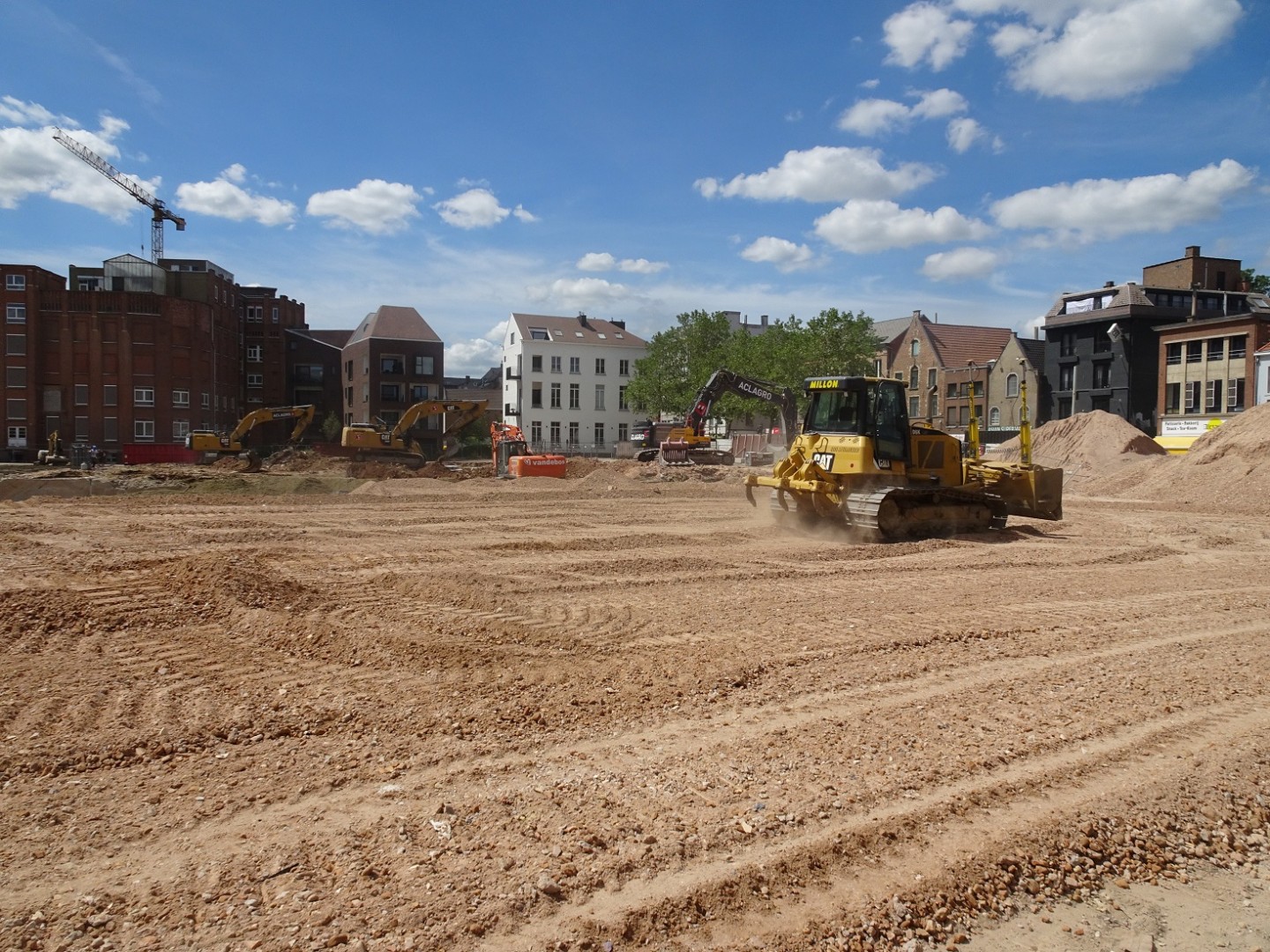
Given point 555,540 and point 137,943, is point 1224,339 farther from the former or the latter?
point 137,943

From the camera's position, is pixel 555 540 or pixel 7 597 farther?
pixel 555 540

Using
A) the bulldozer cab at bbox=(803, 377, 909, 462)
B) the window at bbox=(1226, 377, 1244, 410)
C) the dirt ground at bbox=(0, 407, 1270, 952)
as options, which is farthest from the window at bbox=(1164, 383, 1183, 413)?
the dirt ground at bbox=(0, 407, 1270, 952)

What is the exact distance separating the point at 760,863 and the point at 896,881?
2.02 feet

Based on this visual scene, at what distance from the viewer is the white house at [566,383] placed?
265ft

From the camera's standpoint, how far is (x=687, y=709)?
627 cm

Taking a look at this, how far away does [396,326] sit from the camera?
72938 mm

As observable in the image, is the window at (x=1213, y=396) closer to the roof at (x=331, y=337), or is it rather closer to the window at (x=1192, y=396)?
the window at (x=1192, y=396)

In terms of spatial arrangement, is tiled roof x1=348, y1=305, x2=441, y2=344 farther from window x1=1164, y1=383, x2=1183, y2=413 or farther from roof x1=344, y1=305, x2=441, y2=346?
window x1=1164, y1=383, x2=1183, y2=413

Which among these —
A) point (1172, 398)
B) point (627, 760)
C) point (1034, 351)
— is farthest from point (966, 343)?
A: point (627, 760)

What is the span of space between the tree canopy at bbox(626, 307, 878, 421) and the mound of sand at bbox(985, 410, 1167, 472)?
1205 centimetres

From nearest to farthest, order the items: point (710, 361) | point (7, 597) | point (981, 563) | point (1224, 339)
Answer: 1. point (7, 597)
2. point (981, 563)
3. point (1224, 339)
4. point (710, 361)

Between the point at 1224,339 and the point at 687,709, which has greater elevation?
the point at 1224,339

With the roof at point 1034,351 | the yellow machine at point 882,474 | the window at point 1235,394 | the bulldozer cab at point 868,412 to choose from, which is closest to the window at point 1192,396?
the window at point 1235,394

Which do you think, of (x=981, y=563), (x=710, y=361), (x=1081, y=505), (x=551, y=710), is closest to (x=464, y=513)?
(x=981, y=563)
